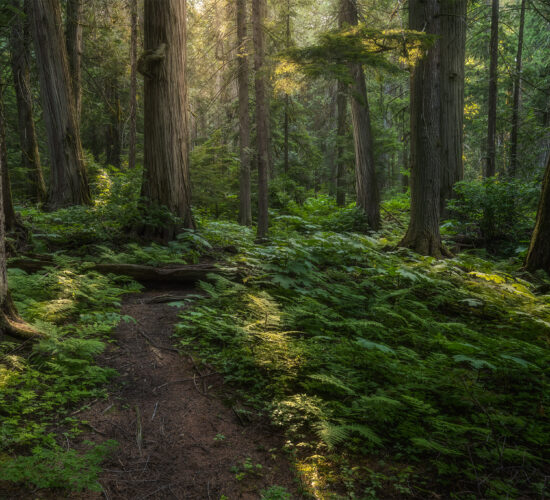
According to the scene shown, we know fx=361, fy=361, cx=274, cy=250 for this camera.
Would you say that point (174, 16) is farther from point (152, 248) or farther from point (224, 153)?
point (224, 153)

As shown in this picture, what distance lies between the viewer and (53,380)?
8.85ft

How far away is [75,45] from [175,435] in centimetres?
1334

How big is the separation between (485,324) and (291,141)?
14.0 m

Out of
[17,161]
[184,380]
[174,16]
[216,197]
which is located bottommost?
[184,380]

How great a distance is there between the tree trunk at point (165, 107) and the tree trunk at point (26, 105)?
18.2 ft

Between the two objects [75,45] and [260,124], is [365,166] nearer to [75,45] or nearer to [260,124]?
[260,124]

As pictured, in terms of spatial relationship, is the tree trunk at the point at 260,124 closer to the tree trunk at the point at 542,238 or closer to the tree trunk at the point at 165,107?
the tree trunk at the point at 165,107

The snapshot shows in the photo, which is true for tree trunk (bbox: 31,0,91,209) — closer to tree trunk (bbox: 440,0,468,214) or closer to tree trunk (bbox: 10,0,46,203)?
tree trunk (bbox: 10,0,46,203)

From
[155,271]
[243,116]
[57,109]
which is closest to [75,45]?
[57,109]

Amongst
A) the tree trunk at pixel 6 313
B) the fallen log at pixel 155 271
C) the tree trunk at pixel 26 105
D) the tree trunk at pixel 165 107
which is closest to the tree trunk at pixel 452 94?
the tree trunk at pixel 165 107

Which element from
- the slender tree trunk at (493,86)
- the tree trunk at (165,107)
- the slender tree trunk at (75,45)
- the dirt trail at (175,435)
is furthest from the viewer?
the slender tree trunk at (493,86)

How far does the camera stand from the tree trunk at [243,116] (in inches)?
450

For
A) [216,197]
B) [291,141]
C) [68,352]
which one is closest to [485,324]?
[68,352]

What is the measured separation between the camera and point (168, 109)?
22.9 feet
